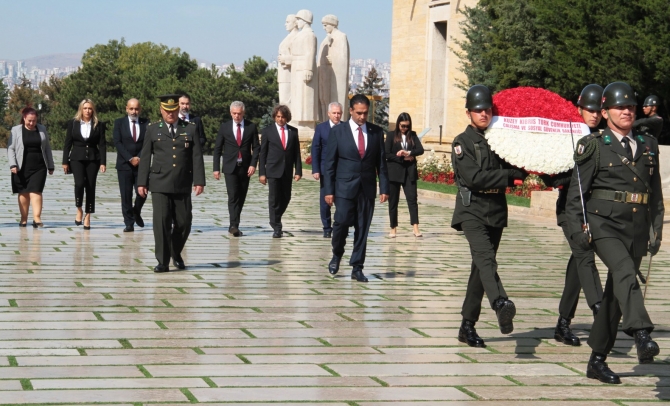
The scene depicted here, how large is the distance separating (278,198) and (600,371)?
893 cm

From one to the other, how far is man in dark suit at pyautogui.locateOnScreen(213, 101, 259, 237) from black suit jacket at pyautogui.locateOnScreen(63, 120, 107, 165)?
5.21 feet

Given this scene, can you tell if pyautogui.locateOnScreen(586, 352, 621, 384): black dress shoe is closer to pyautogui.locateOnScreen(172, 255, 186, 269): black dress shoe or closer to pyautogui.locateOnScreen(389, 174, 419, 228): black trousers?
pyautogui.locateOnScreen(172, 255, 186, 269): black dress shoe

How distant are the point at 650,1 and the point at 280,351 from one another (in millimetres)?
17862

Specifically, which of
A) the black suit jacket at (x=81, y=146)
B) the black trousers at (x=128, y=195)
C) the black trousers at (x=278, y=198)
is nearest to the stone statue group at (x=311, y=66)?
the black suit jacket at (x=81, y=146)

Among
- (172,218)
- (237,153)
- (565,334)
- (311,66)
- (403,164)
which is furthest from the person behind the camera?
(311,66)

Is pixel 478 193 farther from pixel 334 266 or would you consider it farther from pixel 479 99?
pixel 334 266

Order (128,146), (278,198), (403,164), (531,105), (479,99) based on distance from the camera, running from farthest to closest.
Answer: (403,164) < (128,146) < (278,198) < (531,105) < (479,99)

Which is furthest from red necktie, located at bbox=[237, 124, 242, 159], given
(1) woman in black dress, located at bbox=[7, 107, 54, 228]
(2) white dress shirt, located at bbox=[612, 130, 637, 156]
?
(2) white dress shirt, located at bbox=[612, 130, 637, 156]

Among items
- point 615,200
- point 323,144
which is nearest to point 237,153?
point 323,144

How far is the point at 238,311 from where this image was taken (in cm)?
856

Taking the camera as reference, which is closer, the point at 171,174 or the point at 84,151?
the point at 171,174

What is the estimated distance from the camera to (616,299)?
6.45 m

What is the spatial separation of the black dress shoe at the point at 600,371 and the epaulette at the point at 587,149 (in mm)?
1129

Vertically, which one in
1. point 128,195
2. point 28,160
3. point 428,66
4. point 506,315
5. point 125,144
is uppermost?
point 428,66
